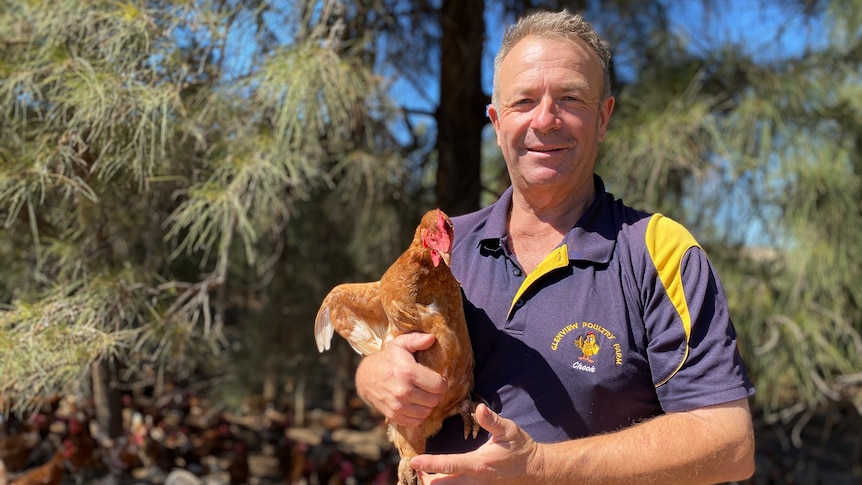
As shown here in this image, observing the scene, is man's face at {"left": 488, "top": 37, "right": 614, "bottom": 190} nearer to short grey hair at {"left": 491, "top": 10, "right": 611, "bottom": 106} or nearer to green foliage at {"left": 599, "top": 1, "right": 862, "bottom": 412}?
short grey hair at {"left": 491, "top": 10, "right": 611, "bottom": 106}

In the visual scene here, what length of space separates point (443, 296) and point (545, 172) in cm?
32

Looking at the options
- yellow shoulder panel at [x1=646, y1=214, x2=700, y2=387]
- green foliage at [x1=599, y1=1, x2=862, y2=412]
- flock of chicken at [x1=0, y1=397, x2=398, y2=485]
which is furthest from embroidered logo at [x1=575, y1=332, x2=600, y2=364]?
flock of chicken at [x1=0, y1=397, x2=398, y2=485]

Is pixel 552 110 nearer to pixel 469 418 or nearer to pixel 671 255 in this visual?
pixel 671 255

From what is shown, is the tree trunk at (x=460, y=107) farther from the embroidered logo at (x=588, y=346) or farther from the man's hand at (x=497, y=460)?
the man's hand at (x=497, y=460)

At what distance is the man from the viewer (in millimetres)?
1146

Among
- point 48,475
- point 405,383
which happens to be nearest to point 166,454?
point 48,475

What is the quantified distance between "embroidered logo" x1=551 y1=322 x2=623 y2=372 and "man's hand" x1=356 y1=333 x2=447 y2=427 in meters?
0.25

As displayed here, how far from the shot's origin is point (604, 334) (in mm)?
1238

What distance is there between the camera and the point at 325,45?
267 cm

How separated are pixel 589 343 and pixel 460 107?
98.4 inches

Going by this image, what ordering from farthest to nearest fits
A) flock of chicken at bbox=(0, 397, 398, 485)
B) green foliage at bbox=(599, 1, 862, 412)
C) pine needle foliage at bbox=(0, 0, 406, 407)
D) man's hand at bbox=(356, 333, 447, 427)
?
flock of chicken at bbox=(0, 397, 398, 485) < green foliage at bbox=(599, 1, 862, 412) < pine needle foliage at bbox=(0, 0, 406, 407) < man's hand at bbox=(356, 333, 447, 427)

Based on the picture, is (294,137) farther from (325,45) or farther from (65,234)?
(65,234)

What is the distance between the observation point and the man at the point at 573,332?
1146mm

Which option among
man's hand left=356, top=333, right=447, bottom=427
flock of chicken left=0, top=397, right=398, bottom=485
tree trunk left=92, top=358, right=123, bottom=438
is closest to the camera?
man's hand left=356, top=333, right=447, bottom=427
